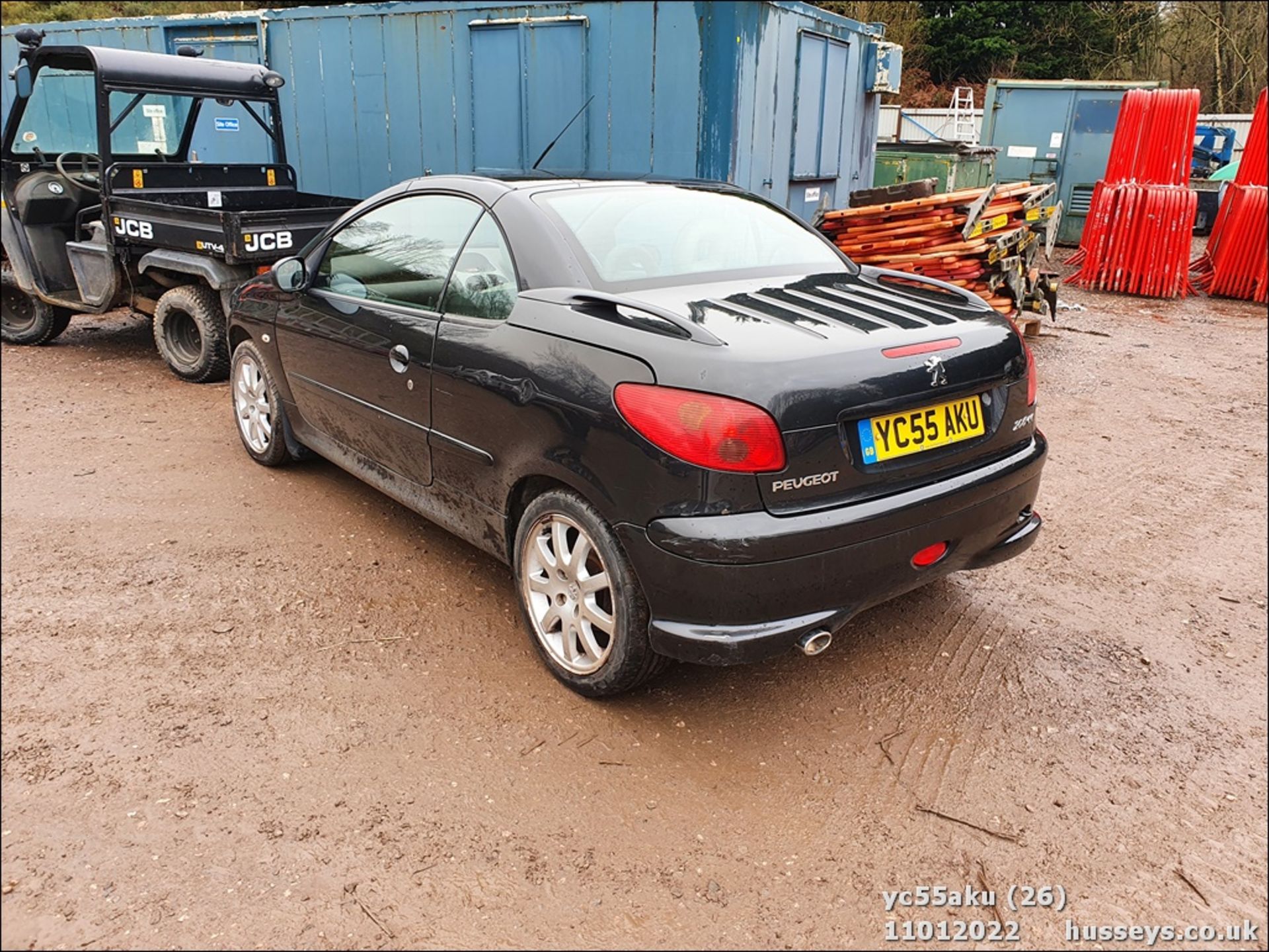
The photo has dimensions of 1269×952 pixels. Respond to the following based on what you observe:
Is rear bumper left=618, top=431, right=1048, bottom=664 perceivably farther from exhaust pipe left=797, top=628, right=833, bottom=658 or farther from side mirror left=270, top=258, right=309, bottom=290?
side mirror left=270, top=258, right=309, bottom=290

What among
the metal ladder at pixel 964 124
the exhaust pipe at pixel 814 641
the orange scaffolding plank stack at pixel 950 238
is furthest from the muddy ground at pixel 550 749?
the metal ladder at pixel 964 124

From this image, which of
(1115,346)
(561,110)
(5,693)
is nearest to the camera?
(5,693)

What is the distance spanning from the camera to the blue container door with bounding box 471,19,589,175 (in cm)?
792

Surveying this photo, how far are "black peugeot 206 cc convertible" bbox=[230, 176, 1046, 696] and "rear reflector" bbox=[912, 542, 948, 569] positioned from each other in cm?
1

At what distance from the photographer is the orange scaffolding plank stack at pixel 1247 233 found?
11.3m

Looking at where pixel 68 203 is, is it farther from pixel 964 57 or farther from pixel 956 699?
pixel 964 57

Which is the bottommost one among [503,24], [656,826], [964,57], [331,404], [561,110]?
[656,826]

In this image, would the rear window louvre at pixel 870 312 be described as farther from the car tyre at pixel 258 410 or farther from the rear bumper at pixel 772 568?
the car tyre at pixel 258 410

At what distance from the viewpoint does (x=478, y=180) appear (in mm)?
3531

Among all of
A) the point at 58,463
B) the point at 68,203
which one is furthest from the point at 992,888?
the point at 68,203

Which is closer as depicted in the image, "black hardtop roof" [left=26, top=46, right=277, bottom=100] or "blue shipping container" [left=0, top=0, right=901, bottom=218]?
"black hardtop roof" [left=26, top=46, right=277, bottom=100]

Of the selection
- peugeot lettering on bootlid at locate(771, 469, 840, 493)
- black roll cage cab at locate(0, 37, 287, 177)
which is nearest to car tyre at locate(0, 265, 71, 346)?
black roll cage cab at locate(0, 37, 287, 177)

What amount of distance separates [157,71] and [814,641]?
6.49 m

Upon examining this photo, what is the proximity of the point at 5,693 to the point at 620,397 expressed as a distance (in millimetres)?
2216
